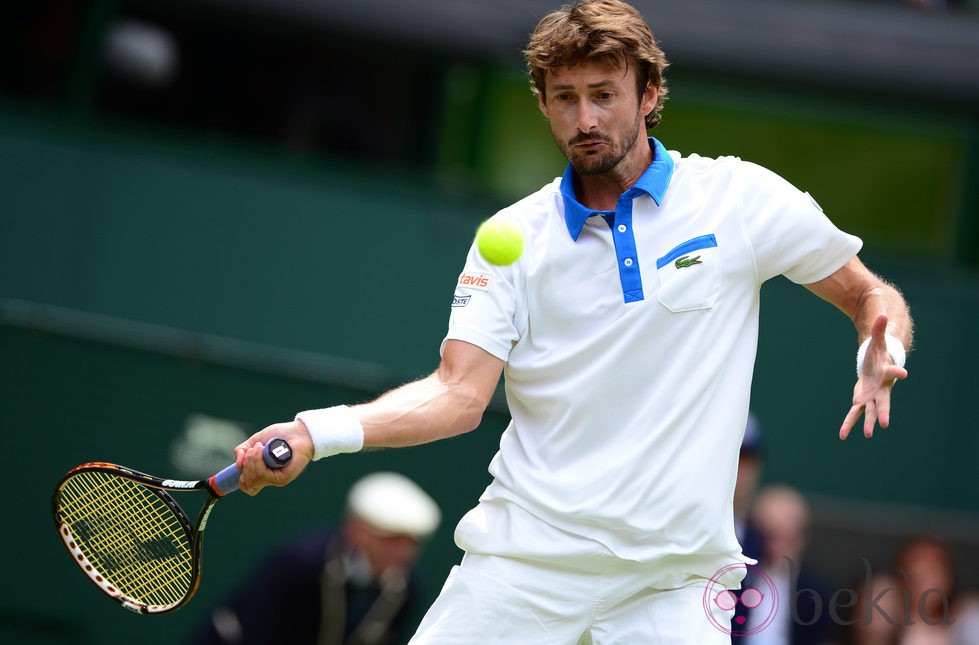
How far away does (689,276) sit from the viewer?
3.66 m

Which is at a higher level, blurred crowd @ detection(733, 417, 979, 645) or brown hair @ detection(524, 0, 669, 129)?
brown hair @ detection(524, 0, 669, 129)

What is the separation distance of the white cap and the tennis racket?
6.87 ft

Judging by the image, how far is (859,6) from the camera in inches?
384

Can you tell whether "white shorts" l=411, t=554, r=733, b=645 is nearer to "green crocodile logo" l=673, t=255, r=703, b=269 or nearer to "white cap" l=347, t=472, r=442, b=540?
"green crocodile logo" l=673, t=255, r=703, b=269

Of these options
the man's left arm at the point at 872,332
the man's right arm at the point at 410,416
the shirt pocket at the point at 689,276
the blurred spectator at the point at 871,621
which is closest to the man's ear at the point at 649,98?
the shirt pocket at the point at 689,276

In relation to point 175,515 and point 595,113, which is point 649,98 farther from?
point 175,515

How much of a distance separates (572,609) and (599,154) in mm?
1172

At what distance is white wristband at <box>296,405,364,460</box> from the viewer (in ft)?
11.3

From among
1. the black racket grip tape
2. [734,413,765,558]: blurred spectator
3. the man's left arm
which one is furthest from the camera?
[734,413,765,558]: blurred spectator

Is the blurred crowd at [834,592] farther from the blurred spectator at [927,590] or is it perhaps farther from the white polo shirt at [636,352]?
the white polo shirt at [636,352]

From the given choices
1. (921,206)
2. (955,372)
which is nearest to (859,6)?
(921,206)

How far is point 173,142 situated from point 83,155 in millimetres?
598
